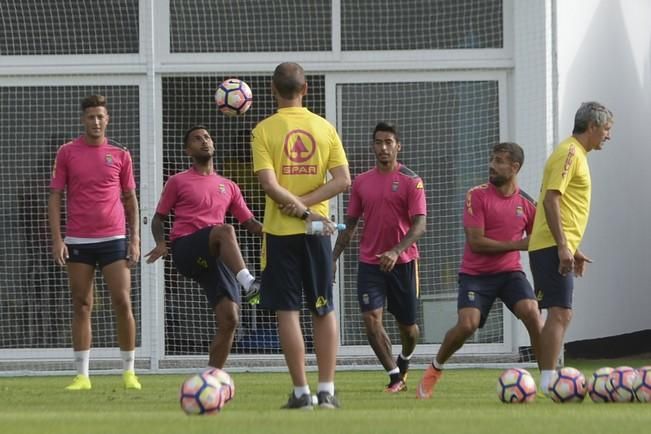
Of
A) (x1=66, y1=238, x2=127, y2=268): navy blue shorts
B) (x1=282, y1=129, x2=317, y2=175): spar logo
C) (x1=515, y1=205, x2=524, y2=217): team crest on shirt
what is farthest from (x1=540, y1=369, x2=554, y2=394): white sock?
(x1=66, y1=238, x2=127, y2=268): navy blue shorts

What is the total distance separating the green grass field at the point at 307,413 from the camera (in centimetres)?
693

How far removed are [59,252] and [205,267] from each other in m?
1.17

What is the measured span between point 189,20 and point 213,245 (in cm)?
554

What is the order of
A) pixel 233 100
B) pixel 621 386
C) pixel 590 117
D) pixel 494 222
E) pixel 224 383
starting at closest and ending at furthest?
Result: pixel 224 383 → pixel 621 386 → pixel 590 117 → pixel 494 222 → pixel 233 100

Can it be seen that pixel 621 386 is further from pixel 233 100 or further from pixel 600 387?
pixel 233 100

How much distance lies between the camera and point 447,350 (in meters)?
10.4

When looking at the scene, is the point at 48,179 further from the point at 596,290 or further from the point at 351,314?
the point at 596,290

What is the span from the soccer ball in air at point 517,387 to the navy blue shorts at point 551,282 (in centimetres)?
69

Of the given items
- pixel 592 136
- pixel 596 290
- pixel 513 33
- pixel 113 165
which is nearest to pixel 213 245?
pixel 113 165

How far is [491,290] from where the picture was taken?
1052 cm

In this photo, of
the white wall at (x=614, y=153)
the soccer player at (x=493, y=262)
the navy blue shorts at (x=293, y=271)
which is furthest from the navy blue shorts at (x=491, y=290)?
the white wall at (x=614, y=153)

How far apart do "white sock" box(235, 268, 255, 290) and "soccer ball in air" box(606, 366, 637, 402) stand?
110 inches

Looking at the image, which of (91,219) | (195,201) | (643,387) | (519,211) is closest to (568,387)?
(643,387)

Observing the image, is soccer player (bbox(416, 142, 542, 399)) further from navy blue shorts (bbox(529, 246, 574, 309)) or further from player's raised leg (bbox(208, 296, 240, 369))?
player's raised leg (bbox(208, 296, 240, 369))
